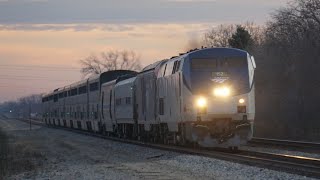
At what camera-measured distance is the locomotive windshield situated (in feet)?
74.2

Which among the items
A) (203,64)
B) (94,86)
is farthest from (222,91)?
(94,86)

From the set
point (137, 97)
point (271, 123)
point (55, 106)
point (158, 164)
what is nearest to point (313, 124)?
point (271, 123)

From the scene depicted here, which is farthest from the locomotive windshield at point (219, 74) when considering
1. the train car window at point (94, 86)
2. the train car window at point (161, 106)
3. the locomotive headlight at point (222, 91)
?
the train car window at point (94, 86)

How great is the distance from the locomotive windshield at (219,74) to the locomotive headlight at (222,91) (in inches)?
7.3

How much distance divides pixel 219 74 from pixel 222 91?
0.81 m

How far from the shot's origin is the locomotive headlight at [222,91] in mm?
22438

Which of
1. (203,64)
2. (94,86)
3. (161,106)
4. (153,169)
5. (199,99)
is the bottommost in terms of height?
(153,169)

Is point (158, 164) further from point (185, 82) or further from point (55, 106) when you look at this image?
point (55, 106)

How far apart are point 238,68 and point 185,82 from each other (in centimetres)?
226

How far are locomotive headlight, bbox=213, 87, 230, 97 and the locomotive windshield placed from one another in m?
0.19

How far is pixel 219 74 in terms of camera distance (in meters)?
22.9

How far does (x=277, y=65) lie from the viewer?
59.1m

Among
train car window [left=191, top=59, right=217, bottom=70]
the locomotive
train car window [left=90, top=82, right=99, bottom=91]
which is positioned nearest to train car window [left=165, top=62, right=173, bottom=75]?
the locomotive

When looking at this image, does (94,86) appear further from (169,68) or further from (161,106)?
(169,68)
